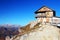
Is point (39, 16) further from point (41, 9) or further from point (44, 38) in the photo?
point (44, 38)

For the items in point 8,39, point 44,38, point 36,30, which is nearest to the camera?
point 44,38

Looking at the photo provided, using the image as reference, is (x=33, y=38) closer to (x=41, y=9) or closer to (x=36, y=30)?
(x=36, y=30)

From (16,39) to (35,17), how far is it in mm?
12471

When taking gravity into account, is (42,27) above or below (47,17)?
below

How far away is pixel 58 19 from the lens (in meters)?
44.8

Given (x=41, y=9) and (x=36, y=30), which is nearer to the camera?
(x=36, y=30)

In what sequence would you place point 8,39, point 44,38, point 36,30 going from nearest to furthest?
point 44,38 < point 36,30 < point 8,39

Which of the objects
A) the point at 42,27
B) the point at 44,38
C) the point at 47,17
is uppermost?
the point at 47,17

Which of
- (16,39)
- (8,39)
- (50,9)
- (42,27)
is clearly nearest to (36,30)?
(42,27)

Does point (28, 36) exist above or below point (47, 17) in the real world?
below

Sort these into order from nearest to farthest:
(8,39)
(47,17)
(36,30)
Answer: (36,30), (8,39), (47,17)

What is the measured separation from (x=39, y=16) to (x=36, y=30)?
992 cm

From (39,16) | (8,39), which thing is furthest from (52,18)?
(8,39)

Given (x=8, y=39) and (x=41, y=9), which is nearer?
(x=8, y=39)
